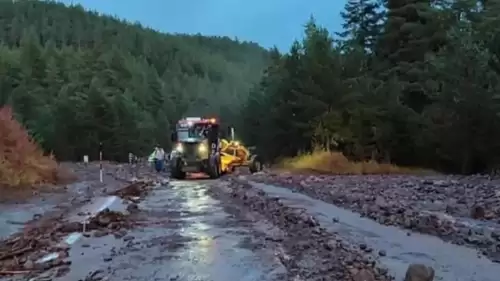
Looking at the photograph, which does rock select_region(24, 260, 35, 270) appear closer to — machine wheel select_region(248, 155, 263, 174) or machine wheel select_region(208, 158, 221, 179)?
machine wheel select_region(208, 158, 221, 179)

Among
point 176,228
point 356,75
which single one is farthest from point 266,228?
point 356,75

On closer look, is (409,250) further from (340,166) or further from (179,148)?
(340,166)

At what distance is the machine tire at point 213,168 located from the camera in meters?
34.2

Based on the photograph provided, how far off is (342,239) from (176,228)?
333 centimetres

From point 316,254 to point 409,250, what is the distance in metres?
1.60

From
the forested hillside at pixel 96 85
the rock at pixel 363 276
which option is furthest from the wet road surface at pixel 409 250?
the forested hillside at pixel 96 85

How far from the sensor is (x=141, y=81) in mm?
134500

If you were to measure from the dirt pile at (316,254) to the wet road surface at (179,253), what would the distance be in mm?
326

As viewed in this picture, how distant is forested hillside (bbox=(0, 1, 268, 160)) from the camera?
269 feet

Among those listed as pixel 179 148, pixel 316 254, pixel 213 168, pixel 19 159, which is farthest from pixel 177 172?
pixel 316 254

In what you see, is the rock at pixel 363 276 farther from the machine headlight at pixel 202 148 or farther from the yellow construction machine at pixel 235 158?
the yellow construction machine at pixel 235 158

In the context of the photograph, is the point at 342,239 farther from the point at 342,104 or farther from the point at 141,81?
the point at 141,81

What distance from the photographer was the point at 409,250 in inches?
408

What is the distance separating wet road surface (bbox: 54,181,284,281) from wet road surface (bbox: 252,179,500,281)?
158 cm
